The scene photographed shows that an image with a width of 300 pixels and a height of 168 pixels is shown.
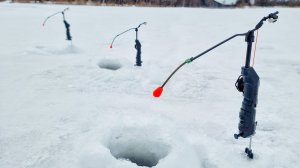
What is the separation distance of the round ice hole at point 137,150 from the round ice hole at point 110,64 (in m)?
3.84

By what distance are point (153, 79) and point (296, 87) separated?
310 cm

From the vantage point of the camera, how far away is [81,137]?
3.95m

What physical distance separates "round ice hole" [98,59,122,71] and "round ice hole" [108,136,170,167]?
12.6 ft

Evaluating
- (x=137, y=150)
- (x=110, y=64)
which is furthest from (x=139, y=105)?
(x=110, y=64)

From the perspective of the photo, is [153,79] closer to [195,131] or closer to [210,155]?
[195,131]

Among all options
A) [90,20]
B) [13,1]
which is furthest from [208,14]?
[13,1]

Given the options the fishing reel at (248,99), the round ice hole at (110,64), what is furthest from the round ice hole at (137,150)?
the round ice hole at (110,64)

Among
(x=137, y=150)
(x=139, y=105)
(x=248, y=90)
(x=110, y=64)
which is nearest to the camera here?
(x=248, y=90)

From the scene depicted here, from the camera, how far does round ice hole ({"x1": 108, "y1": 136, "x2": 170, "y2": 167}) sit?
12.6 ft

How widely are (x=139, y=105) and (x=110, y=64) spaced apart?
2997 millimetres

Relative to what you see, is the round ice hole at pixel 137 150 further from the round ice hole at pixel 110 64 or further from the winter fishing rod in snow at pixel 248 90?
the round ice hole at pixel 110 64

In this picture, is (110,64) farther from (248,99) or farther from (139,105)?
(248,99)

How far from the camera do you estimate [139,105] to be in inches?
202

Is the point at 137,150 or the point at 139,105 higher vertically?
the point at 139,105
